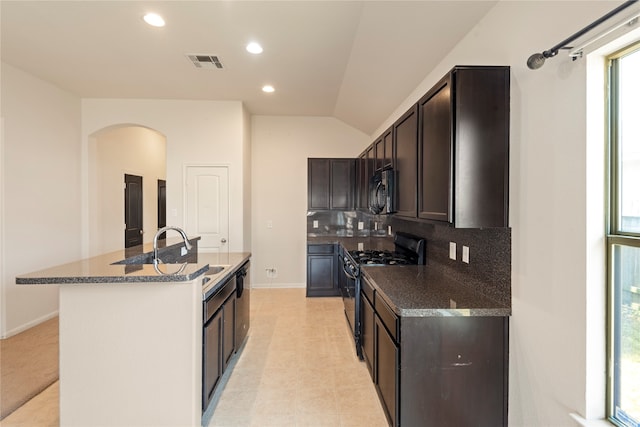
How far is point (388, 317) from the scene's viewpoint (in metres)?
1.96

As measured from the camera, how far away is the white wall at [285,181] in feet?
18.4

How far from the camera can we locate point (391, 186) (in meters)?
2.84

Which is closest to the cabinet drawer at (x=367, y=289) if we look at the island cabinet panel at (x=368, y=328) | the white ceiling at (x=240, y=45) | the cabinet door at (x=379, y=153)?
the island cabinet panel at (x=368, y=328)

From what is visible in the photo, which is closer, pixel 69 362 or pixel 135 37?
pixel 69 362

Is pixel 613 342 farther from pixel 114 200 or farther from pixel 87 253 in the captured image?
pixel 114 200

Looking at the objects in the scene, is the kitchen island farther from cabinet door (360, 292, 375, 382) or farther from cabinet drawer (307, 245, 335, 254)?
cabinet drawer (307, 245, 335, 254)

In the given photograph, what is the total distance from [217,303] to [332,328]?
1.86 metres

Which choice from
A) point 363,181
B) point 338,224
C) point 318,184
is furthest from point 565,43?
point 338,224

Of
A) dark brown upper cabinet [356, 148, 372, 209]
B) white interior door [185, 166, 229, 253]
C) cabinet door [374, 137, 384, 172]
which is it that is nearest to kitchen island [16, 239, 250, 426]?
cabinet door [374, 137, 384, 172]

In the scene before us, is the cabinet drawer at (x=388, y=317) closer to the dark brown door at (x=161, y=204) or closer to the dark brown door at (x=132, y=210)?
the dark brown door at (x=132, y=210)

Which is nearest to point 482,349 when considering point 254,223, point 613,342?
point 613,342

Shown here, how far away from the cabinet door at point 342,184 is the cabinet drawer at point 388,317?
304 cm

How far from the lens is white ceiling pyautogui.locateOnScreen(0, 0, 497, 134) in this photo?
2.43 metres

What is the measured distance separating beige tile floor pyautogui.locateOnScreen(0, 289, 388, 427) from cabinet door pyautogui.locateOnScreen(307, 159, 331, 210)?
208 cm
